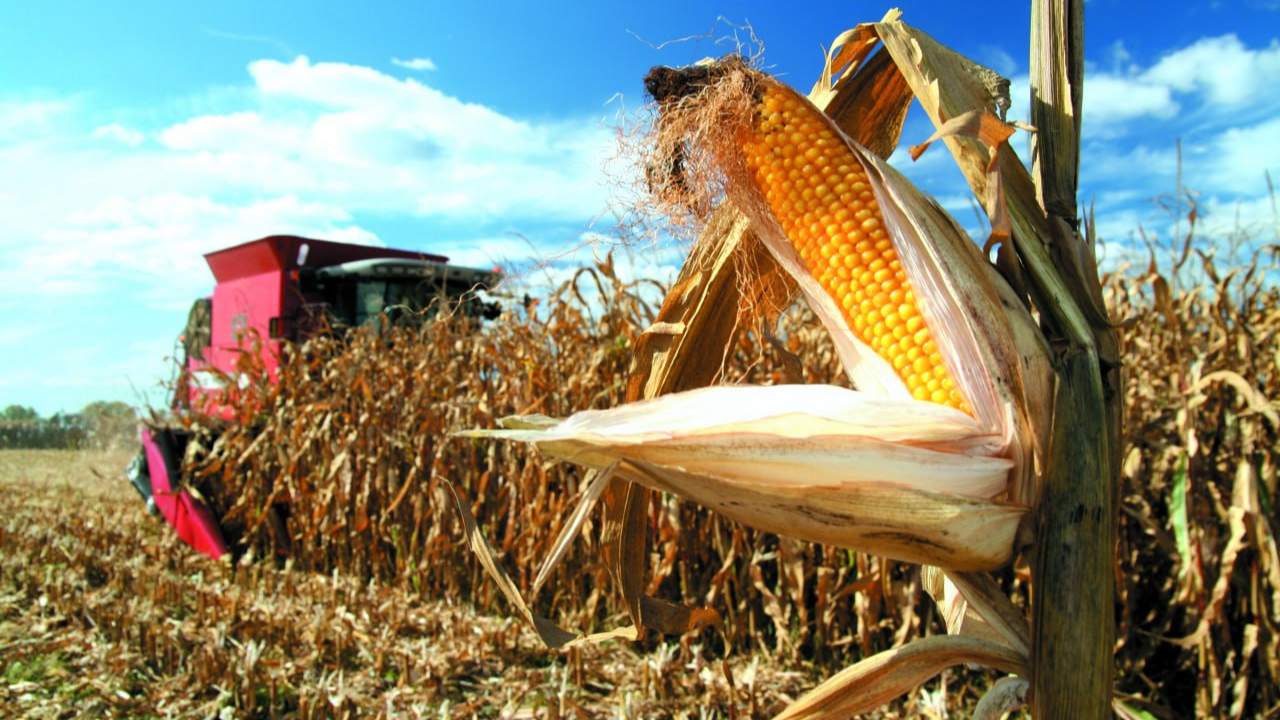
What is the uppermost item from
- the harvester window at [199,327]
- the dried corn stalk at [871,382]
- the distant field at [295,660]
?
the harvester window at [199,327]

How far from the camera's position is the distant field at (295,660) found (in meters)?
3.00

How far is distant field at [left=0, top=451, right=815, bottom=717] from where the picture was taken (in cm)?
300

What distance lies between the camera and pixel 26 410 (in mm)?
35375

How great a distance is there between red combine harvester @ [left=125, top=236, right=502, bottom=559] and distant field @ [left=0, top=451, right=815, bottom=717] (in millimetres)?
1292

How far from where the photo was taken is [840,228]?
122 centimetres

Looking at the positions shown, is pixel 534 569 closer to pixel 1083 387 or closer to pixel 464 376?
pixel 464 376

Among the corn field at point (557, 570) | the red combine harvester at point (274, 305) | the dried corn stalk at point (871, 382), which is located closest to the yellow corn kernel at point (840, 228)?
the dried corn stalk at point (871, 382)

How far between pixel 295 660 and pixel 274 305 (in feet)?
17.3

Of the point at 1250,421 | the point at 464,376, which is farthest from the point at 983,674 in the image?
the point at 464,376

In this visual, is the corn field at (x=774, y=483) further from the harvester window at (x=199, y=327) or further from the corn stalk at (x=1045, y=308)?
the harvester window at (x=199, y=327)

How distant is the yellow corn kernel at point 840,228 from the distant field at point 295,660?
1.98m

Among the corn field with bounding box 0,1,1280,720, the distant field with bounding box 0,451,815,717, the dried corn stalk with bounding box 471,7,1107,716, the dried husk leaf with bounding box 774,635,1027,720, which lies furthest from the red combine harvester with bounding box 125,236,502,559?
the dried husk leaf with bounding box 774,635,1027,720

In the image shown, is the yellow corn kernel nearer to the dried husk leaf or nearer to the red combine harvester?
the dried husk leaf

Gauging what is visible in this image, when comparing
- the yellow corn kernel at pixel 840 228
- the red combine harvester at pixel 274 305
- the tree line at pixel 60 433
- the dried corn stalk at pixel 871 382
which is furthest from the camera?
the tree line at pixel 60 433
